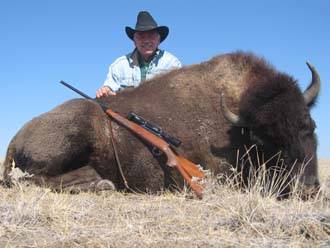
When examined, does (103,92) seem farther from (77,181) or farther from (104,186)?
(104,186)

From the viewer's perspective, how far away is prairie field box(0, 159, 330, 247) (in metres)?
3.55

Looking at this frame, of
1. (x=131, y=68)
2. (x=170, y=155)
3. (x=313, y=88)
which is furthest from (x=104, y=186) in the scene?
(x=313, y=88)

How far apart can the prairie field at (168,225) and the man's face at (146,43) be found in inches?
177

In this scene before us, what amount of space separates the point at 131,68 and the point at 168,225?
5243mm

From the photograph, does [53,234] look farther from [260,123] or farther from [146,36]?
[146,36]

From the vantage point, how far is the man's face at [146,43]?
8.98 metres

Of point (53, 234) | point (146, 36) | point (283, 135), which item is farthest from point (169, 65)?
point (53, 234)

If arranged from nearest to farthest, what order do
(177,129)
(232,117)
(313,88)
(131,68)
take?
(232,117) < (313,88) < (177,129) < (131,68)

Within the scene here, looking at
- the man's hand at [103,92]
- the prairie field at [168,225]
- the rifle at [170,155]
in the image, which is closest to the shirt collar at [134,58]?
the man's hand at [103,92]

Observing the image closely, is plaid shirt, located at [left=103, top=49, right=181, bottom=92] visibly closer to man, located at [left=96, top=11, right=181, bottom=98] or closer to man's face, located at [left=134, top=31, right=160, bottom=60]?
man, located at [left=96, top=11, right=181, bottom=98]

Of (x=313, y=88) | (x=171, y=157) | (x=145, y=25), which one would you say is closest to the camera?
(x=171, y=157)

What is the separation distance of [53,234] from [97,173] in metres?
3.15

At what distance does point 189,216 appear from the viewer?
436 cm

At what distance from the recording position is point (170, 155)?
20.9 ft
